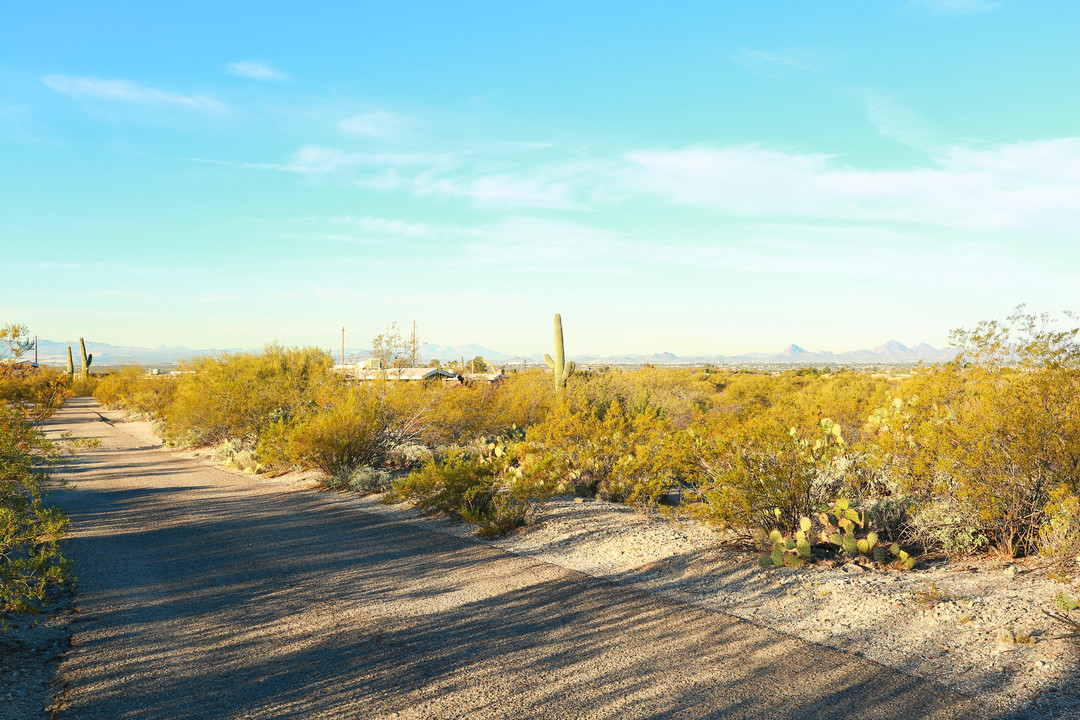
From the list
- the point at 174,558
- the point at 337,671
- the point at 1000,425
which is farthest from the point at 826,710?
the point at 174,558

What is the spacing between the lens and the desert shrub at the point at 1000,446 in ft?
22.5

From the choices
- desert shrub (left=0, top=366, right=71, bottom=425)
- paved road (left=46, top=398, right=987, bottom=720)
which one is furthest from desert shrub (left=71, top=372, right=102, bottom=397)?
paved road (left=46, top=398, right=987, bottom=720)

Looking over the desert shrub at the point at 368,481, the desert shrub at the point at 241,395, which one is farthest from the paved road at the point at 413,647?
the desert shrub at the point at 241,395

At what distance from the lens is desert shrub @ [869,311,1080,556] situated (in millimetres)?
6871

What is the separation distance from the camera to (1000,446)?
22.8ft

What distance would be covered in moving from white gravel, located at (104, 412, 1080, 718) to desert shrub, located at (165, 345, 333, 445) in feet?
38.5

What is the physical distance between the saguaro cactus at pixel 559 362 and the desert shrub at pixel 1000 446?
44.5 ft

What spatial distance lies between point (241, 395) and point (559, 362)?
1006cm

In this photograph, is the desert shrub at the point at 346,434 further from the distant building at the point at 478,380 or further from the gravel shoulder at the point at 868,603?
the gravel shoulder at the point at 868,603

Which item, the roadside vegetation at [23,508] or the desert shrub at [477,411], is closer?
the roadside vegetation at [23,508]

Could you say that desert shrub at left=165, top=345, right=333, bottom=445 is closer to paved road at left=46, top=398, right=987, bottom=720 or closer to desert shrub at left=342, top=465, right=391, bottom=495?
desert shrub at left=342, top=465, right=391, bottom=495

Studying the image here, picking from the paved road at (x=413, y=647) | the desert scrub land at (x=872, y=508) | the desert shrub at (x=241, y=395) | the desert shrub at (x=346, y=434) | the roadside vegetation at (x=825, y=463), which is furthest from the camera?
the desert shrub at (x=241, y=395)

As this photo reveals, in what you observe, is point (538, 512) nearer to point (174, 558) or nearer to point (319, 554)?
point (319, 554)

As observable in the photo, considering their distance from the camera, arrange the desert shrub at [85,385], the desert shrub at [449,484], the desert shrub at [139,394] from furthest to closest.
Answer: the desert shrub at [85,385] < the desert shrub at [139,394] < the desert shrub at [449,484]
